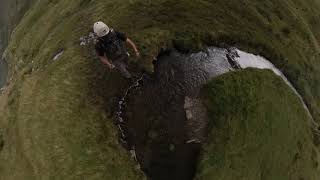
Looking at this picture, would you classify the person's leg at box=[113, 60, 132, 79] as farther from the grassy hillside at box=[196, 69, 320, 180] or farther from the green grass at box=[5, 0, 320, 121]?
the grassy hillside at box=[196, 69, 320, 180]

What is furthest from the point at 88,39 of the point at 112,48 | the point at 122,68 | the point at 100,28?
the point at 100,28

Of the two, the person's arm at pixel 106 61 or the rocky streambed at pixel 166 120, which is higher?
the person's arm at pixel 106 61

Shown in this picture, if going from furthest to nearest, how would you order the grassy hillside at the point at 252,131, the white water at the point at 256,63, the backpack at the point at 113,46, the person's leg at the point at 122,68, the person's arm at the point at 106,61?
the white water at the point at 256,63, the grassy hillside at the point at 252,131, the person's leg at the point at 122,68, the person's arm at the point at 106,61, the backpack at the point at 113,46

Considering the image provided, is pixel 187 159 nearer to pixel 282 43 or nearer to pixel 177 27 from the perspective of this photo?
pixel 177 27

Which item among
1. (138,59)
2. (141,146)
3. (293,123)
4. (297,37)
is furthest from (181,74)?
(297,37)

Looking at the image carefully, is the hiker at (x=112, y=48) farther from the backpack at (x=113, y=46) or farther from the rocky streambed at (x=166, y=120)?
the rocky streambed at (x=166, y=120)

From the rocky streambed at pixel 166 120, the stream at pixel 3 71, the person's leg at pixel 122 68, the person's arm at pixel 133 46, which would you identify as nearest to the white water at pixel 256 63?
the rocky streambed at pixel 166 120
